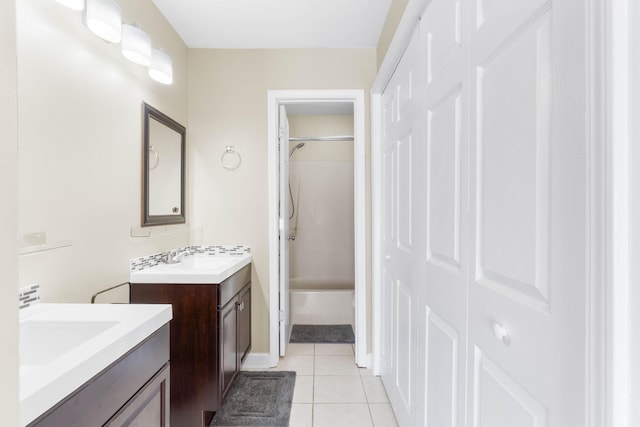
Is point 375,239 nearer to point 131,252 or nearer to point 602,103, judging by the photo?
point 131,252

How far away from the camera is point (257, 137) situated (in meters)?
2.50

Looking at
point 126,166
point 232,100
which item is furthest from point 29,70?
point 232,100

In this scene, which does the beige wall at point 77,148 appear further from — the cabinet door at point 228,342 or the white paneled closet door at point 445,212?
the white paneled closet door at point 445,212

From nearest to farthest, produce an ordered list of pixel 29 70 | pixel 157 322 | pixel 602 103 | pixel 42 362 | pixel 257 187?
pixel 602 103
pixel 42 362
pixel 157 322
pixel 29 70
pixel 257 187

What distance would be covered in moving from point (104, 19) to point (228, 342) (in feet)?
5.66

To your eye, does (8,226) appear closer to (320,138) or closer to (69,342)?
(69,342)

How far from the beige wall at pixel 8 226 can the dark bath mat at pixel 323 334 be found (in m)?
2.58

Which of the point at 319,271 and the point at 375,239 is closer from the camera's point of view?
the point at 375,239

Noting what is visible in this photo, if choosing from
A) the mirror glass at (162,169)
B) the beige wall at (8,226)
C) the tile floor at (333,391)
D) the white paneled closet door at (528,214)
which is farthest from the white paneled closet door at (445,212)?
the mirror glass at (162,169)

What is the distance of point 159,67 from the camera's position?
1.83 meters

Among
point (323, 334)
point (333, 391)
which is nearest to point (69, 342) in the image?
point (333, 391)

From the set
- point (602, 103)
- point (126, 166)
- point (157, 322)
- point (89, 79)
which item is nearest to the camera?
point (602, 103)

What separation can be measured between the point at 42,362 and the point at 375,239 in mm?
1859

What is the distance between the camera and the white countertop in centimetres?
62
